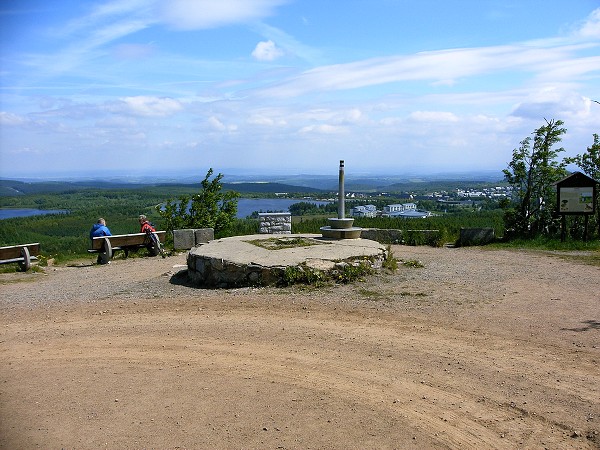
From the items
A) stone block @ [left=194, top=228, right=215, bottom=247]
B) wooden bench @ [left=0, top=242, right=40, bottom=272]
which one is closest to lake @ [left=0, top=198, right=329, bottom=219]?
stone block @ [left=194, top=228, right=215, bottom=247]

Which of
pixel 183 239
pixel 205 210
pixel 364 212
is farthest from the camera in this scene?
pixel 364 212

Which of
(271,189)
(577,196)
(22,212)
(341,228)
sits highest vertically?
(577,196)

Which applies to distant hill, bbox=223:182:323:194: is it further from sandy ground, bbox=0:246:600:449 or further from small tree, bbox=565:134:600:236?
sandy ground, bbox=0:246:600:449

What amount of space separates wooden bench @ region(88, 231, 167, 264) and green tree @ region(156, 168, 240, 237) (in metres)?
1.79

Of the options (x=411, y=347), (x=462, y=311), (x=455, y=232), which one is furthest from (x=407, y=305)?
(x=455, y=232)

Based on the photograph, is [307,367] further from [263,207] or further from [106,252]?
[263,207]

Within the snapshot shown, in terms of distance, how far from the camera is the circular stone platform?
8.71 metres

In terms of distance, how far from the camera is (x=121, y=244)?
1285cm

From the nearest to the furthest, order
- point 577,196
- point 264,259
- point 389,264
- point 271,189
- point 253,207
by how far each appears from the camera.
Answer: point 264,259 → point 389,264 → point 577,196 → point 253,207 → point 271,189

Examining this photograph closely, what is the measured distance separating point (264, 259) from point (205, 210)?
24.3 feet

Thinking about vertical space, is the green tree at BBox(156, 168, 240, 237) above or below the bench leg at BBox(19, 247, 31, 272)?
above

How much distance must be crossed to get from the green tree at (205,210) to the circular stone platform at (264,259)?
506cm

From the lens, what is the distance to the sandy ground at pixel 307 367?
394 centimetres

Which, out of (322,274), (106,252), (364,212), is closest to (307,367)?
(322,274)
